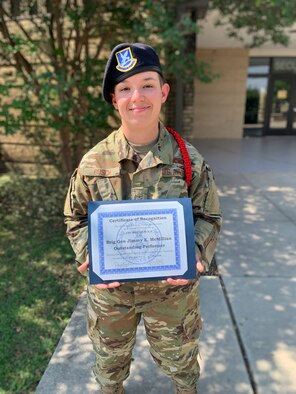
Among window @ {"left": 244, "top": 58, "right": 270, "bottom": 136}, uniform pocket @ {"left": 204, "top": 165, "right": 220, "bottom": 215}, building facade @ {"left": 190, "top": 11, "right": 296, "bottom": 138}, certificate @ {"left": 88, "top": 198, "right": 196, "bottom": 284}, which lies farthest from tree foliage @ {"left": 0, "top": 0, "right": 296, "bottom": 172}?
window @ {"left": 244, "top": 58, "right": 270, "bottom": 136}

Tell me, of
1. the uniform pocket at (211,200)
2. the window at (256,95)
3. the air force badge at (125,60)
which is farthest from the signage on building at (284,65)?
the air force badge at (125,60)

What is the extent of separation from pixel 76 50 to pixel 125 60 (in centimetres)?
393

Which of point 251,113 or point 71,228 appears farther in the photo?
point 251,113

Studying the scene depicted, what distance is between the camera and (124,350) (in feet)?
5.87

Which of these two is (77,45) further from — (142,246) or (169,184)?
(142,246)

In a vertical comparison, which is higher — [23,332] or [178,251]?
[178,251]

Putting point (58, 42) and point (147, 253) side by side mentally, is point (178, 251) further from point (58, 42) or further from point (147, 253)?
point (58, 42)

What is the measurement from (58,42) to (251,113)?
412 inches

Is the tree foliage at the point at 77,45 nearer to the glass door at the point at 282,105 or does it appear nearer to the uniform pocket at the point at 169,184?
the uniform pocket at the point at 169,184

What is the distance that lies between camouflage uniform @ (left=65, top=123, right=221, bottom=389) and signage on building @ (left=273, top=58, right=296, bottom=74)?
525 inches

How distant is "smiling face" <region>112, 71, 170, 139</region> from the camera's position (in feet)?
4.72

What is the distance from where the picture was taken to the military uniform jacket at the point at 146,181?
154 cm

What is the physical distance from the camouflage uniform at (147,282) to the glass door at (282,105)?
43.8 feet

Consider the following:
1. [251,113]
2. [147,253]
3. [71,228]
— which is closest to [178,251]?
[147,253]
